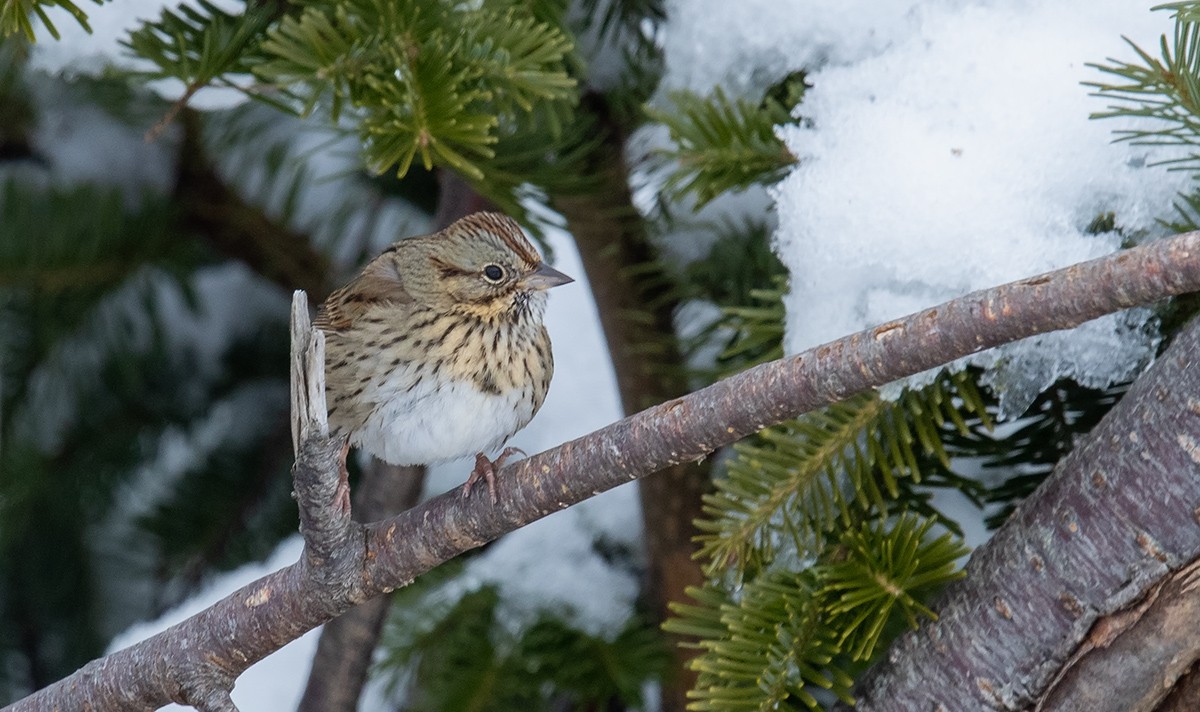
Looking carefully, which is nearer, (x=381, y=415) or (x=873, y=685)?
(x=873, y=685)

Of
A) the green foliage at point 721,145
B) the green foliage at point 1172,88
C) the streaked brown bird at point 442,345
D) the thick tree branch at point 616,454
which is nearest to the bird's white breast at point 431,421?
the streaked brown bird at point 442,345

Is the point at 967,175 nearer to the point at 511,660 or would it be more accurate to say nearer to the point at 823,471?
the point at 823,471

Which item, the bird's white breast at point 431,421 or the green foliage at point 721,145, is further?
the bird's white breast at point 431,421

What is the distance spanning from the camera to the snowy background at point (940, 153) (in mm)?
1196

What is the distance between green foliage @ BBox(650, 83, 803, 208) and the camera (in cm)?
129

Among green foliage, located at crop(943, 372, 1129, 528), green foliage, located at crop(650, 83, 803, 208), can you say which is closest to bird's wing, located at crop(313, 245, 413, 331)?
green foliage, located at crop(650, 83, 803, 208)

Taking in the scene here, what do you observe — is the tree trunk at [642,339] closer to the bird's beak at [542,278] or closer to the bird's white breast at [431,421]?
the bird's beak at [542,278]

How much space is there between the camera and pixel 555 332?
8.12ft

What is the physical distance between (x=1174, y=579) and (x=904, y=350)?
13.1 inches

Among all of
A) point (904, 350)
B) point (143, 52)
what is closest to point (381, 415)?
point (143, 52)

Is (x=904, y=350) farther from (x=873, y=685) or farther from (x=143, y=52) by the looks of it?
(x=143, y=52)

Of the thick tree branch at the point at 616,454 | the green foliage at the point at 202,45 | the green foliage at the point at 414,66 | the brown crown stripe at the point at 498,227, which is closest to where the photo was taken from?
the thick tree branch at the point at 616,454

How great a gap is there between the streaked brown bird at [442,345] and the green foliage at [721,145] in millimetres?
372

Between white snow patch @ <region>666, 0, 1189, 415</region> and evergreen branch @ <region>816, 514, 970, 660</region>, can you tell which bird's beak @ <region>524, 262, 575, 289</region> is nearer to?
white snow patch @ <region>666, 0, 1189, 415</region>
